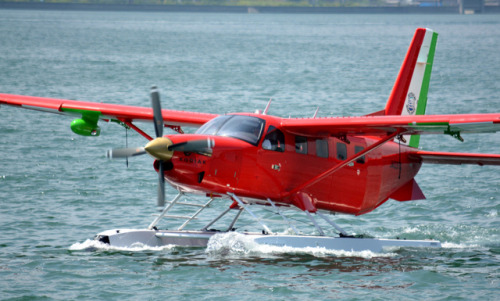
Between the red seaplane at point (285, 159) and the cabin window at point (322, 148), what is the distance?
2 cm

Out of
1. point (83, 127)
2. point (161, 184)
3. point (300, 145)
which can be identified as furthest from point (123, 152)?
point (83, 127)

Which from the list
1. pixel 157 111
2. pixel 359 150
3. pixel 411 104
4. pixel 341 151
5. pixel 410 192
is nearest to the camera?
pixel 157 111

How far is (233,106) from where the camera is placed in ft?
139

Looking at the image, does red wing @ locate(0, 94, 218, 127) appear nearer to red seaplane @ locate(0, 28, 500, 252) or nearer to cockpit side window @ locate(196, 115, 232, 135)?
red seaplane @ locate(0, 28, 500, 252)

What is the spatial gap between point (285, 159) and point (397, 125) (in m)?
2.24

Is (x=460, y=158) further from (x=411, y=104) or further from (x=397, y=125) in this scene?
(x=397, y=125)

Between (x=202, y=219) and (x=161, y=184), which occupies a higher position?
(x=161, y=184)

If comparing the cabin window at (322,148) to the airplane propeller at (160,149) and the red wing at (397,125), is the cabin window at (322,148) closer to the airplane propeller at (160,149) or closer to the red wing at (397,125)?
the red wing at (397,125)

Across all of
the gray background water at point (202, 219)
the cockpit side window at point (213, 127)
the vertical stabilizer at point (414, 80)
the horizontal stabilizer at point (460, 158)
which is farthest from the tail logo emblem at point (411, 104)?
the cockpit side window at point (213, 127)

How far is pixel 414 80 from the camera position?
19.2 meters

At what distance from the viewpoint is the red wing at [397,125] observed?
14125mm

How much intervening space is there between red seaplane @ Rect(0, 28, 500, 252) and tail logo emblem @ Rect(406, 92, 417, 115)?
1.43 feet

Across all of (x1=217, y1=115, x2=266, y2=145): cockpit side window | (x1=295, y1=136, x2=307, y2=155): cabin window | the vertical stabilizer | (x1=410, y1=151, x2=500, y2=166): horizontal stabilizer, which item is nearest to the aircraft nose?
(x1=217, y1=115, x2=266, y2=145): cockpit side window

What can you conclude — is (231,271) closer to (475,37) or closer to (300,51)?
(300,51)
